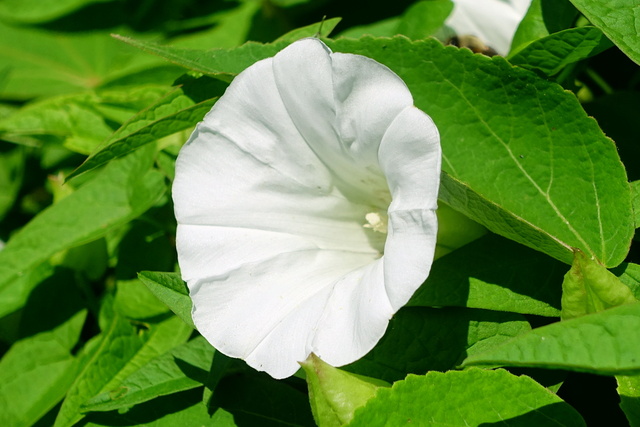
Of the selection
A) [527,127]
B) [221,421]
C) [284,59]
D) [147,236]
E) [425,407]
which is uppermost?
[527,127]

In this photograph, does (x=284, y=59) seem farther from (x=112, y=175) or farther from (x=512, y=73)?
(x=112, y=175)

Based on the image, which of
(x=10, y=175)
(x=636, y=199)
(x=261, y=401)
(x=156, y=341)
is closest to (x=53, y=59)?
(x=10, y=175)

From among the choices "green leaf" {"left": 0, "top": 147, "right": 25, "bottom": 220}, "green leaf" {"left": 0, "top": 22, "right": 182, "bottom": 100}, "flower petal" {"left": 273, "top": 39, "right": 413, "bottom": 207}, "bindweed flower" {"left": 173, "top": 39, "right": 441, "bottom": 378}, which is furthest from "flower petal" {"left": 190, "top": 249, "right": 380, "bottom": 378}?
"green leaf" {"left": 0, "top": 22, "right": 182, "bottom": 100}

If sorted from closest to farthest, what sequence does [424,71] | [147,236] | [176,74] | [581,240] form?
[581,240], [424,71], [147,236], [176,74]

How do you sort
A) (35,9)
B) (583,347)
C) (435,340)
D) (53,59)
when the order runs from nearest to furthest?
(583,347)
(435,340)
(35,9)
(53,59)

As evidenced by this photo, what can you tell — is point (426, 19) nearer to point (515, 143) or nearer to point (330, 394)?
point (515, 143)

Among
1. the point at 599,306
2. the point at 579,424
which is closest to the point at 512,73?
the point at 599,306

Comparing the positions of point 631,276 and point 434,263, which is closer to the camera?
point 631,276
